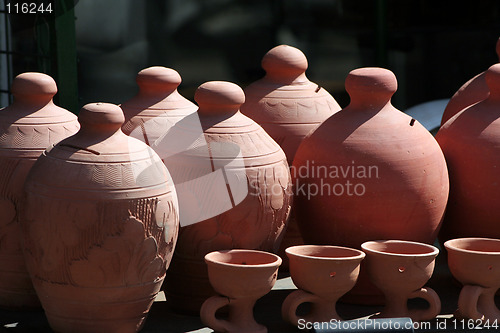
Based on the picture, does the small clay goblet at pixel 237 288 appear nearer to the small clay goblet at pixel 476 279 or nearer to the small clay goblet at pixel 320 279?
the small clay goblet at pixel 320 279

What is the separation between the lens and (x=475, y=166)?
179 inches

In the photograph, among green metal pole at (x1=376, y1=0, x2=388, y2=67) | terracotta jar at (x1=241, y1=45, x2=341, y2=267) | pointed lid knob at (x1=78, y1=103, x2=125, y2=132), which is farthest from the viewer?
green metal pole at (x1=376, y1=0, x2=388, y2=67)

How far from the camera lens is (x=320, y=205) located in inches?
172

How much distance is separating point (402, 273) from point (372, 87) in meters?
1.02

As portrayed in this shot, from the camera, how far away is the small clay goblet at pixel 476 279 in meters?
4.03

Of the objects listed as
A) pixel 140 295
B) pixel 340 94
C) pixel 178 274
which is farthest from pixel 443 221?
pixel 340 94

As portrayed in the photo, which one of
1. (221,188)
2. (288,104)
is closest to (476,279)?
(221,188)

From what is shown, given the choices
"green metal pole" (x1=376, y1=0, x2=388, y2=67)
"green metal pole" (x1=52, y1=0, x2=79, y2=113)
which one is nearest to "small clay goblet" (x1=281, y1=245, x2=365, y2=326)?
"green metal pole" (x1=52, y1=0, x2=79, y2=113)

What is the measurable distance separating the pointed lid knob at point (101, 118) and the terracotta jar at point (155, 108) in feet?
2.44

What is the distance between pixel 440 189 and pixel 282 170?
88 cm

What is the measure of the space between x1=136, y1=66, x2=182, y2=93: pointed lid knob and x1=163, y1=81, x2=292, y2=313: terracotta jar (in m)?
0.59

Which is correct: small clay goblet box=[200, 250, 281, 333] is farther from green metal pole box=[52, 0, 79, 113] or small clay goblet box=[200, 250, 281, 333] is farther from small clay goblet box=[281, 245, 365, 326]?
green metal pole box=[52, 0, 79, 113]

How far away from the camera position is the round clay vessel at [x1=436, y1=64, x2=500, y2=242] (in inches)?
178

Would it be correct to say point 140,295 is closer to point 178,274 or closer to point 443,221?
point 178,274
